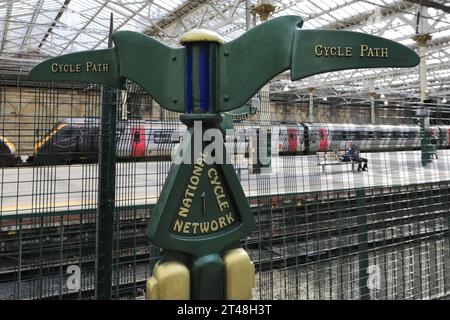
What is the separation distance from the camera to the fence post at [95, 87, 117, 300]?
2.33m

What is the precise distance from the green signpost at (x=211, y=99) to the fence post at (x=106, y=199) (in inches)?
34.9

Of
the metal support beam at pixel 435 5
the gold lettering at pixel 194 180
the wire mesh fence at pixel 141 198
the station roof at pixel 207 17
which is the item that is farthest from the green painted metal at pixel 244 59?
the station roof at pixel 207 17

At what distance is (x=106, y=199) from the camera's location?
2340 millimetres

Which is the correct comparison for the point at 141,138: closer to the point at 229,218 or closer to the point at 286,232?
the point at 229,218

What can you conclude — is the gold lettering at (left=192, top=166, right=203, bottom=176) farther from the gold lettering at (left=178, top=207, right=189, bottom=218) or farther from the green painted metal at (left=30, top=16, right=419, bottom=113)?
the green painted metal at (left=30, top=16, right=419, bottom=113)

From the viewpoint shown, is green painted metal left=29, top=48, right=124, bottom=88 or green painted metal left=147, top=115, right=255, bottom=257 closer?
green painted metal left=147, top=115, right=255, bottom=257

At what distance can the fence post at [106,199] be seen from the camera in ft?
7.64

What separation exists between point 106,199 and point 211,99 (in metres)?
1.24

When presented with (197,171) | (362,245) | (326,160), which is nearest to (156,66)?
(197,171)

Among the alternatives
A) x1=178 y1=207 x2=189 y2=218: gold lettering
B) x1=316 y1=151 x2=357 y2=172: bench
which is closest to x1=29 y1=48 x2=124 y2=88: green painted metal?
x1=178 y1=207 x2=189 y2=218: gold lettering

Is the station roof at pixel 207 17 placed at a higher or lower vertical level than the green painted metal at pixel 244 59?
higher

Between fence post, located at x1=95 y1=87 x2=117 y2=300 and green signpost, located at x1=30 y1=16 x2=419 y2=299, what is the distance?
34.9 inches

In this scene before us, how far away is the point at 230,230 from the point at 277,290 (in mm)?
2696

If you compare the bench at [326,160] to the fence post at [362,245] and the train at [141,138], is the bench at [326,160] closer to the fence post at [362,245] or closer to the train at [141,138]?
the train at [141,138]
